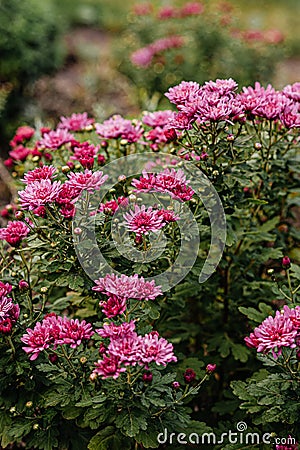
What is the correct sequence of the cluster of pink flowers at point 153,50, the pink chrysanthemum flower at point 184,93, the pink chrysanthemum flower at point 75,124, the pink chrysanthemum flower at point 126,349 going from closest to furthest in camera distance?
the pink chrysanthemum flower at point 126,349, the pink chrysanthemum flower at point 184,93, the pink chrysanthemum flower at point 75,124, the cluster of pink flowers at point 153,50

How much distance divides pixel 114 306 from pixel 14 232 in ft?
1.58

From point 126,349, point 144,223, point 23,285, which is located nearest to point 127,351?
point 126,349

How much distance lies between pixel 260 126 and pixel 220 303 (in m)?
0.88

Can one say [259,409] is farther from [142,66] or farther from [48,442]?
[142,66]

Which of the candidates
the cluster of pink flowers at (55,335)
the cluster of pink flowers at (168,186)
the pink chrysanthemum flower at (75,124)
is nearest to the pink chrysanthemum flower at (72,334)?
the cluster of pink flowers at (55,335)

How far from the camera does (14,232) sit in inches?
78.0

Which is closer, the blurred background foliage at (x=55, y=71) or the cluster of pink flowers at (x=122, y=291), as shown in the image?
the cluster of pink flowers at (x=122, y=291)

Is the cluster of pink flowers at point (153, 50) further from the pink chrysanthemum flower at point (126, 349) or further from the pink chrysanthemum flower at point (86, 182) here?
the pink chrysanthemum flower at point (126, 349)

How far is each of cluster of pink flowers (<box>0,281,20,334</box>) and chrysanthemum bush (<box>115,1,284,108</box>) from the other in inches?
152

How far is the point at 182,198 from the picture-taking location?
193cm

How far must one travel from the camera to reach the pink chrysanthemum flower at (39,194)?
→ 182 centimetres

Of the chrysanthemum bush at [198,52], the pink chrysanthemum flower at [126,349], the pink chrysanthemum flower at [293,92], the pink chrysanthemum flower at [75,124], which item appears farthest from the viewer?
the chrysanthemum bush at [198,52]

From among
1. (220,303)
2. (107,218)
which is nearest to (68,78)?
(220,303)

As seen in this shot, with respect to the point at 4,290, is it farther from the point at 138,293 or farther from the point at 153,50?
the point at 153,50
